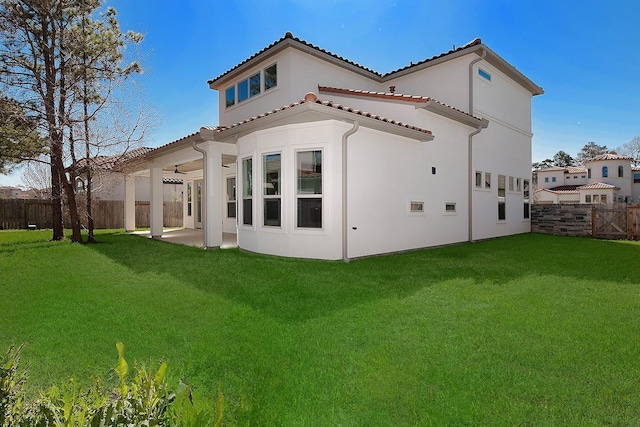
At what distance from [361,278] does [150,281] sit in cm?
393

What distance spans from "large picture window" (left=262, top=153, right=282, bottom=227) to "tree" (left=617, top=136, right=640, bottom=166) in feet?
200

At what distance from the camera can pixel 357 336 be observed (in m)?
3.73

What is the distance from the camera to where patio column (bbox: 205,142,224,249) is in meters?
10.1

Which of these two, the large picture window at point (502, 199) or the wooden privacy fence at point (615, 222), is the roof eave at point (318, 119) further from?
the wooden privacy fence at point (615, 222)

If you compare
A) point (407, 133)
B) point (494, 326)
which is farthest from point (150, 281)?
point (407, 133)

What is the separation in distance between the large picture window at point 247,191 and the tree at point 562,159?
67.5m

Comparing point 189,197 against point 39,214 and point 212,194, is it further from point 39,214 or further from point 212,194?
point 212,194

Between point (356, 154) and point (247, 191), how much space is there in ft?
10.6

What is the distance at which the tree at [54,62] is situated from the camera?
11438mm

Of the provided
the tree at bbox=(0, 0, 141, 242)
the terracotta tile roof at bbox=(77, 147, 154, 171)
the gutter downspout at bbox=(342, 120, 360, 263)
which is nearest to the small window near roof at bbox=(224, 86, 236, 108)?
the terracotta tile roof at bbox=(77, 147, 154, 171)

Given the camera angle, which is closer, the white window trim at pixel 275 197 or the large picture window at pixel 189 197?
the white window trim at pixel 275 197

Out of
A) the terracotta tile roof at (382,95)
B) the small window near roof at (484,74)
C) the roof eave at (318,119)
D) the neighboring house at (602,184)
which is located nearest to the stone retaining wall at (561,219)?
the small window near roof at (484,74)

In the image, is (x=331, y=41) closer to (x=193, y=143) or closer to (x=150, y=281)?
(x=193, y=143)

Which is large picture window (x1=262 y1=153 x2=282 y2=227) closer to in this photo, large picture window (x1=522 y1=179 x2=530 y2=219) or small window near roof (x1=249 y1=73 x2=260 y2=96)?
small window near roof (x1=249 y1=73 x2=260 y2=96)
